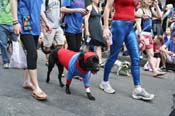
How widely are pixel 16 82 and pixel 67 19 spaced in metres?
1.37

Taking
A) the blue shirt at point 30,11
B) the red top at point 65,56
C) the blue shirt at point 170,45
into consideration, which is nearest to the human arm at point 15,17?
the blue shirt at point 30,11

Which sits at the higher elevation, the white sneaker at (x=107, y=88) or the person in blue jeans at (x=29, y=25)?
the person in blue jeans at (x=29, y=25)

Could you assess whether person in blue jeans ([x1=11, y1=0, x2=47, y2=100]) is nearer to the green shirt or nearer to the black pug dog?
the black pug dog

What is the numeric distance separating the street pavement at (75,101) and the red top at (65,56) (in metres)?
0.46

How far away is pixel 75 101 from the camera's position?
670 centimetres

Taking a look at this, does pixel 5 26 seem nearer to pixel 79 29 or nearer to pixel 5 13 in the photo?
pixel 5 13

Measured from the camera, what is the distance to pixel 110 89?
24.5ft

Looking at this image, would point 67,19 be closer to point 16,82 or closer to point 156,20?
point 16,82

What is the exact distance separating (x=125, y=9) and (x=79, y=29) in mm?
1105

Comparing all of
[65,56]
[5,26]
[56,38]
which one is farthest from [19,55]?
[5,26]

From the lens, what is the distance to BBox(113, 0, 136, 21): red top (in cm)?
695

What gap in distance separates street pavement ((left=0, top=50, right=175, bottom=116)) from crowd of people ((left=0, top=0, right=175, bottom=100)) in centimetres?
18

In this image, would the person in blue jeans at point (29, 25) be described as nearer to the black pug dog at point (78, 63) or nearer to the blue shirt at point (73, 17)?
the black pug dog at point (78, 63)

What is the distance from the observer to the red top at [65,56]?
7.06 metres
